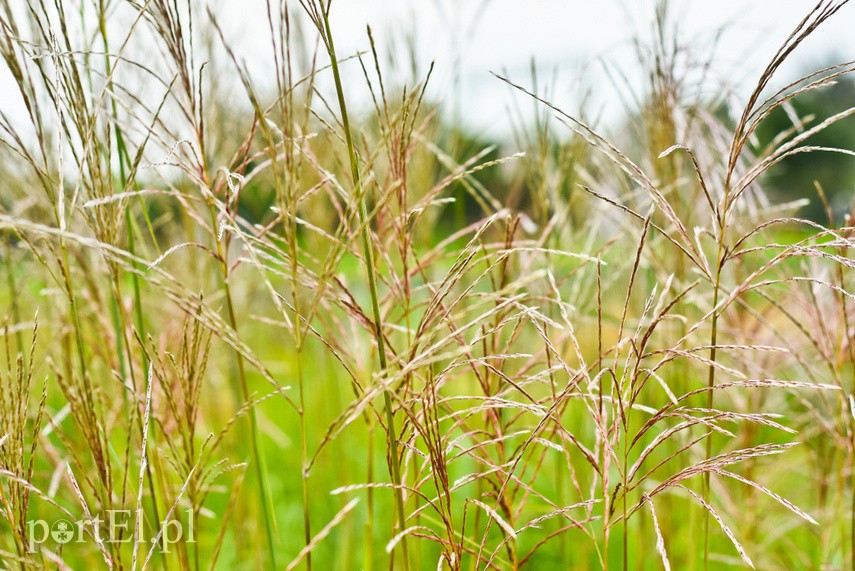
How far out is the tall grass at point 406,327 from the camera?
0.58 metres

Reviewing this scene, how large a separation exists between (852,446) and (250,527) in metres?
1.22

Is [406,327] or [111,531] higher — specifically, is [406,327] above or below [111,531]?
above

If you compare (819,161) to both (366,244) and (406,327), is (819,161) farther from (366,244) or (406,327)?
(366,244)

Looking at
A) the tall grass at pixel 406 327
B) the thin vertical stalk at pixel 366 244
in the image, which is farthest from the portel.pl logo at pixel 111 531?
the thin vertical stalk at pixel 366 244

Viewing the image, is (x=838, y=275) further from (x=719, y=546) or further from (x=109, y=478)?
(x=719, y=546)

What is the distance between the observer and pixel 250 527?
1.58 metres

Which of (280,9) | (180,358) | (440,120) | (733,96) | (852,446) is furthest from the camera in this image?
(440,120)

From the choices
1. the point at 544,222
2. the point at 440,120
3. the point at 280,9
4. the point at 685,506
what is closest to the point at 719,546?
the point at 685,506

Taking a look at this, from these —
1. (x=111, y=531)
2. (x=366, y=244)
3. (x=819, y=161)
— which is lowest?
(x=111, y=531)

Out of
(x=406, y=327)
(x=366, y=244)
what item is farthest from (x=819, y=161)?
(x=366, y=244)

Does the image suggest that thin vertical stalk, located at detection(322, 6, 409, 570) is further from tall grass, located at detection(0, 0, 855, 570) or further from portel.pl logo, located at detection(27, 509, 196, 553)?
portel.pl logo, located at detection(27, 509, 196, 553)

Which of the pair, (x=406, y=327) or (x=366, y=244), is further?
(x=406, y=327)

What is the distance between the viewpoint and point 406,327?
84 centimetres

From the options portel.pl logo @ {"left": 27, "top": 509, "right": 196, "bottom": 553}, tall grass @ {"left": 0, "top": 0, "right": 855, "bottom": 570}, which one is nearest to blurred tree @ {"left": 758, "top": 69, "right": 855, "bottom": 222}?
tall grass @ {"left": 0, "top": 0, "right": 855, "bottom": 570}
